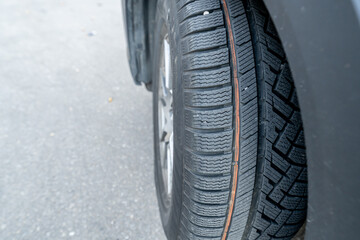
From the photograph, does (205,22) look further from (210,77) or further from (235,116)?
(235,116)

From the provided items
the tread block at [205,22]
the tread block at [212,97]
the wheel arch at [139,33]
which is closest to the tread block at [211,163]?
the tread block at [212,97]

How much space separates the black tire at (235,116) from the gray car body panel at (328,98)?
0.83 ft

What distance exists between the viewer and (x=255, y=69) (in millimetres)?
932

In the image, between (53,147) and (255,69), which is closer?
(255,69)

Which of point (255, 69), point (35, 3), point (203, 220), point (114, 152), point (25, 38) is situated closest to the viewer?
point (255, 69)

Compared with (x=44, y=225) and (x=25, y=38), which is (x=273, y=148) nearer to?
(x=44, y=225)

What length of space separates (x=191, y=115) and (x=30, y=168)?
1546 mm

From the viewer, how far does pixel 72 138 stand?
234 centimetres

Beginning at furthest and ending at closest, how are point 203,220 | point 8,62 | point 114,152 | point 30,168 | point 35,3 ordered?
1. point 35,3
2. point 8,62
3. point 114,152
4. point 30,168
5. point 203,220

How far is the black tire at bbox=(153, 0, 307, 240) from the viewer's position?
0.93 m

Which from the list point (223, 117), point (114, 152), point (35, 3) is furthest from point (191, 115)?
point (35, 3)

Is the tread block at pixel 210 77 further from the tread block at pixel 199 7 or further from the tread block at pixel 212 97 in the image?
the tread block at pixel 199 7

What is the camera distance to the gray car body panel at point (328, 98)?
1.82 ft

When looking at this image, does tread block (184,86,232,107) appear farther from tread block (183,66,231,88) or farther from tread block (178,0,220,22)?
tread block (178,0,220,22)
